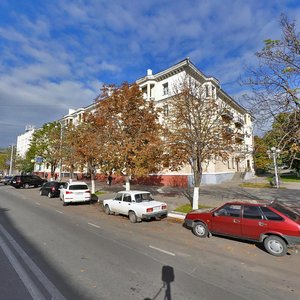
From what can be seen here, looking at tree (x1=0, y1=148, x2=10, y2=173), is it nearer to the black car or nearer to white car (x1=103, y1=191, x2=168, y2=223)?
the black car

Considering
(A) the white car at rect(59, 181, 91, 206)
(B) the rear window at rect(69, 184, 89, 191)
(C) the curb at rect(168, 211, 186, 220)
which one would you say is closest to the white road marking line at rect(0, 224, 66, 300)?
(C) the curb at rect(168, 211, 186, 220)

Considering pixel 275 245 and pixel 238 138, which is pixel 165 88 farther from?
pixel 275 245

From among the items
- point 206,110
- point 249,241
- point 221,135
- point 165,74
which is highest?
point 165,74

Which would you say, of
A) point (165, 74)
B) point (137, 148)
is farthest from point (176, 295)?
point (165, 74)

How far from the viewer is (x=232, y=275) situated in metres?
5.17

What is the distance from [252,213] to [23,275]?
687 cm

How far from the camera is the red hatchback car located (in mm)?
6609

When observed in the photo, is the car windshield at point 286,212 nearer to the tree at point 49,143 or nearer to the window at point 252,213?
the window at point 252,213

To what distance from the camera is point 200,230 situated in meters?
8.59

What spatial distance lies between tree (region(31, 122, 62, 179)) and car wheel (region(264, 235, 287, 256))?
2798 centimetres

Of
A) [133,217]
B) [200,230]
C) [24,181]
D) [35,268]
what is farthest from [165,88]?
[35,268]

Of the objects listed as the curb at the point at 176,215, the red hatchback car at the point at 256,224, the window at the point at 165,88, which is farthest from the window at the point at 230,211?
the window at the point at 165,88

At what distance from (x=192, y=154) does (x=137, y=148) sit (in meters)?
4.21

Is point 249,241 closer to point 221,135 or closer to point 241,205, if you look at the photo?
point 241,205
